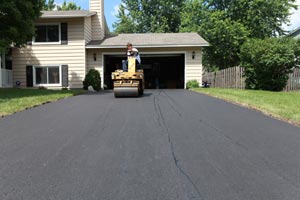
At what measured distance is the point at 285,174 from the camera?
12.3 ft

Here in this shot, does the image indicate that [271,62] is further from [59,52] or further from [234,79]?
[59,52]

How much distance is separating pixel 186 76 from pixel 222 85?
12.8 ft

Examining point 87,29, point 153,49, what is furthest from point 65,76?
point 153,49

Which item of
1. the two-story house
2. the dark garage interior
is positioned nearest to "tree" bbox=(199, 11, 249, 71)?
the dark garage interior

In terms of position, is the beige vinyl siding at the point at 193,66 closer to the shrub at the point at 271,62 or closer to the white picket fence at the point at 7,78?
the shrub at the point at 271,62

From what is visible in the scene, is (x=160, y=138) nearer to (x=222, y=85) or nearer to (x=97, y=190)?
(x=97, y=190)

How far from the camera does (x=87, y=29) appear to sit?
68.1 ft

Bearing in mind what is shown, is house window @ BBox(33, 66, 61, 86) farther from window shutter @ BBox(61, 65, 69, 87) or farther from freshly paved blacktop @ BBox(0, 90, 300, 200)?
freshly paved blacktop @ BBox(0, 90, 300, 200)

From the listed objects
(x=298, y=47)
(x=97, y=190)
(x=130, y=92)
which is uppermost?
(x=298, y=47)

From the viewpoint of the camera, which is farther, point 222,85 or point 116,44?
point 222,85

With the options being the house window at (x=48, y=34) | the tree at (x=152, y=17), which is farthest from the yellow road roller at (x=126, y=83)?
the tree at (x=152, y=17)

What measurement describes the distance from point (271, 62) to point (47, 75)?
13.6m

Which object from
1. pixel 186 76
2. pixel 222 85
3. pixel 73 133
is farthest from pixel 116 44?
pixel 73 133

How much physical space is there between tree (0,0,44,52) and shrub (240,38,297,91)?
39.8 feet
